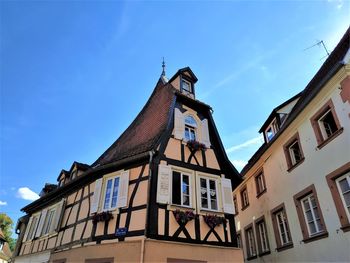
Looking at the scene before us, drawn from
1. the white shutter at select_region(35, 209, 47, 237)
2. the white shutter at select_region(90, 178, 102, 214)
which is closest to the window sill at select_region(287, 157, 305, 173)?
the white shutter at select_region(90, 178, 102, 214)

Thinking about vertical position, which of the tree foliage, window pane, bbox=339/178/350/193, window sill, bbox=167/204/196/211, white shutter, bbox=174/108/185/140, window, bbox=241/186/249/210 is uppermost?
the tree foliage

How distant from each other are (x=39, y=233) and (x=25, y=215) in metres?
3.64

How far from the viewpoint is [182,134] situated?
10.4 m

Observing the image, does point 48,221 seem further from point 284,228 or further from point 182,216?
point 284,228

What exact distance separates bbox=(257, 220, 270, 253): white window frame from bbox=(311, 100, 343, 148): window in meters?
5.46

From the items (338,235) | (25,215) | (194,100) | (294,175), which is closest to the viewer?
(338,235)

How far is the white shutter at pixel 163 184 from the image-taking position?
854 cm

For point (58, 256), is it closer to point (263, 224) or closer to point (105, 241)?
point (105, 241)

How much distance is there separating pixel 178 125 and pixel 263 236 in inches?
271

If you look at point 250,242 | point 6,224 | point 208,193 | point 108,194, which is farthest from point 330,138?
point 6,224

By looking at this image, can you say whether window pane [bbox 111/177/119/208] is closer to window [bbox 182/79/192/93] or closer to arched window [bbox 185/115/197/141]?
arched window [bbox 185/115/197/141]

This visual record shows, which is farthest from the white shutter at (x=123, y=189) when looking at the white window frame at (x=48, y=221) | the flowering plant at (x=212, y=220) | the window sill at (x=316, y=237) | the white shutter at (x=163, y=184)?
the window sill at (x=316, y=237)

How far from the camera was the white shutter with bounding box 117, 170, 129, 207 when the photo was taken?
882 centimetres

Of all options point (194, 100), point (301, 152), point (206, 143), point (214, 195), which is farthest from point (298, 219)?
point (194, 100)
